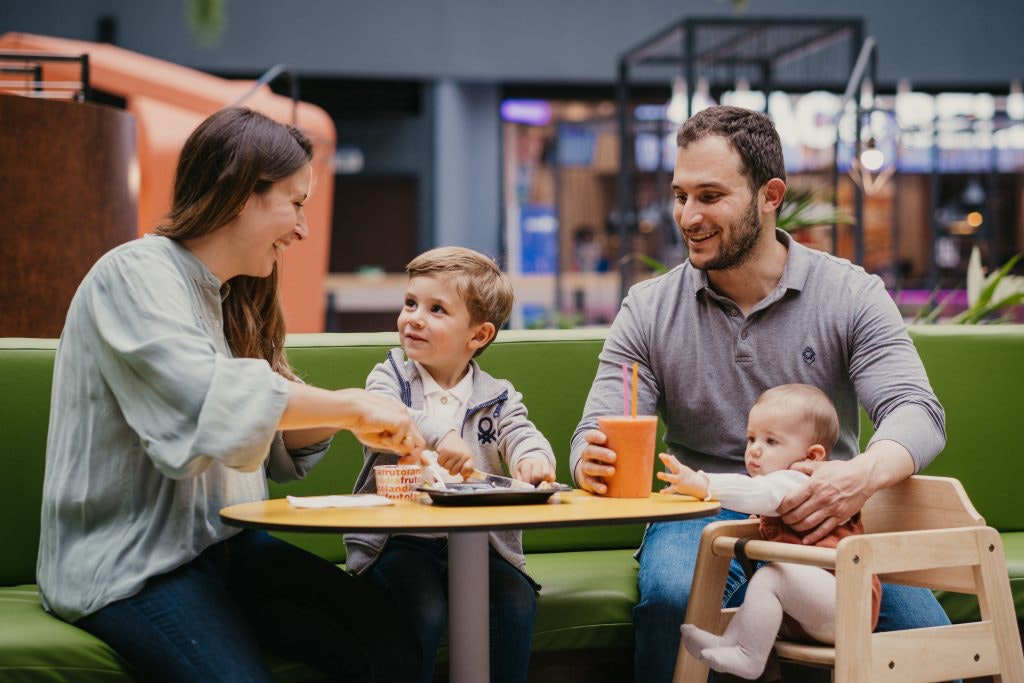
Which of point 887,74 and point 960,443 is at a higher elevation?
point 887,74

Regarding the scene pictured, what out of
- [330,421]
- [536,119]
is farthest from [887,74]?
[330,421]

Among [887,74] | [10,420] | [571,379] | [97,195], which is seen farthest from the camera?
[887,74]

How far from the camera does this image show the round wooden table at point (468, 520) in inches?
62.2

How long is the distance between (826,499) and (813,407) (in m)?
0.21

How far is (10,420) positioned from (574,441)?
1.24 meters

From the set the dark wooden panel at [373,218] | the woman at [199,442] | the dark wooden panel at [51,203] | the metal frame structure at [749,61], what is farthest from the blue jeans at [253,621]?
the dark wooden panel at [373,218]

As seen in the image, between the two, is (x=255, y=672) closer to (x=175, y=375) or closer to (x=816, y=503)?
(x=175, y=375)

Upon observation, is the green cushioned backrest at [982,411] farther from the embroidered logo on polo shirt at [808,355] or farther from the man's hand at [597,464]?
the man's hand at [597,464]

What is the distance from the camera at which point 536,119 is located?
11414 mm

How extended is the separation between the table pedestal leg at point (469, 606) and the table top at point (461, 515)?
0.43ft

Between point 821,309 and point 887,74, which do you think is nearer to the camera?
point 821,309

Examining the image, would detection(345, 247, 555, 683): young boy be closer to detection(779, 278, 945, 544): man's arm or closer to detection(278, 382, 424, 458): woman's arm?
detection(278, 382, 424, 458): woman's arm

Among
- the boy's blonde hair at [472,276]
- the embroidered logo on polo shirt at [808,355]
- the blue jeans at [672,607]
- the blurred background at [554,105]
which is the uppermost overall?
the blurred background at [554,105]

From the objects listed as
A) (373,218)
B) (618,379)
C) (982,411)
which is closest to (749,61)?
(373,218)
